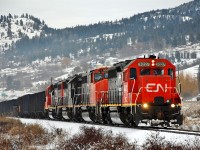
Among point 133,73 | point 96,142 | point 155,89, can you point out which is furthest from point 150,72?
point 96,142

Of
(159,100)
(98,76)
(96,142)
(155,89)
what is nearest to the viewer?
(96,142)

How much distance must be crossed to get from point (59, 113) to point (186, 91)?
146838 millimetres

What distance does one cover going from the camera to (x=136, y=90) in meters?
23.5

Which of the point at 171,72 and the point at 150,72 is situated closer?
the point at 150,72

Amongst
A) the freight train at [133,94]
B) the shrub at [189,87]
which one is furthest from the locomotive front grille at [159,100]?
the shrub at [189,87]

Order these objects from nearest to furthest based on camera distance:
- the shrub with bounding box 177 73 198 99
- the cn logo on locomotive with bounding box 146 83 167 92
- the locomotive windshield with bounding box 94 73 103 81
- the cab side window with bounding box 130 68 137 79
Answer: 1. the cn logo on locomotive with bounding box 146 83 167 92
2. the cab side window with bounding box 130 68 137 79
3. the locomotive windshield with bounding box 94 73 103 81
4. the shrub with bounding box 177 73 198 99

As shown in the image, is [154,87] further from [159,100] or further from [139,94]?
[139,94]

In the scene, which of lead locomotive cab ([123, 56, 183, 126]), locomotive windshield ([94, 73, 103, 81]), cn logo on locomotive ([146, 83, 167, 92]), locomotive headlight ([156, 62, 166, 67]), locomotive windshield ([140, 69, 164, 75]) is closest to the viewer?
lead locomotive cab ([123, 56, 183, 126])

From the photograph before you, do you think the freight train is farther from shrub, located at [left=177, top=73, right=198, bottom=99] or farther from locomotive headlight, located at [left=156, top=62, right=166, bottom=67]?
shrub, located at [left=177, top=73, right=198, bottom=99]

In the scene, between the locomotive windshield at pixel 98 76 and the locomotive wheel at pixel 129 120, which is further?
the locomotive windshield at pixel 98 76

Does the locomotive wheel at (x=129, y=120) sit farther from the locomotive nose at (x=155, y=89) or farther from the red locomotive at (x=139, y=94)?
the locomotive nose at (x=155, y=89)

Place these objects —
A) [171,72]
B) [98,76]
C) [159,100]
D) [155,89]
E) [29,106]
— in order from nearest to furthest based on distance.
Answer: [159,100], [155,89], [171,72], [98,76], [29,106]

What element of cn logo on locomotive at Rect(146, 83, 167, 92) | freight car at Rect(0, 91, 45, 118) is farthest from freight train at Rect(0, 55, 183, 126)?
freight car at Rect(0, 91, 45, 118)

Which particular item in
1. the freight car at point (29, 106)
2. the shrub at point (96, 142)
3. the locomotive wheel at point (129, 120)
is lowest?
A: the freight car at point (29, 106)
